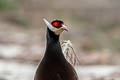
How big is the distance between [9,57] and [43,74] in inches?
281

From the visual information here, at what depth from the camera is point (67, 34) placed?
2038cm

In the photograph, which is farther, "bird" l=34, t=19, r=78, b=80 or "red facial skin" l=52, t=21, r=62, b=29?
"bird" l=34, t=19, r=78, b=80

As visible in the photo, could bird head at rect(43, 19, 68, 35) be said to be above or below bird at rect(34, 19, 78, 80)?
above

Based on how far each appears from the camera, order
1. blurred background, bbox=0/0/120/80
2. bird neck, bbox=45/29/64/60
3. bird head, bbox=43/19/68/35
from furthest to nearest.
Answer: blurred background, bbox=0/0/120/80 → bird neck, bbox=45/29/64/60 → bird head, bbox=43/19/68/35

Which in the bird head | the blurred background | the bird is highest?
the blurred background

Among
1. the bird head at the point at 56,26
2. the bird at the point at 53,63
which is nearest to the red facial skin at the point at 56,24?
the bird head at the point at 56,26

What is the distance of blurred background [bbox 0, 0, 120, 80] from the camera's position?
1383 cm

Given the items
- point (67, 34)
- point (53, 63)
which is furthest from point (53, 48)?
point (67, 34)

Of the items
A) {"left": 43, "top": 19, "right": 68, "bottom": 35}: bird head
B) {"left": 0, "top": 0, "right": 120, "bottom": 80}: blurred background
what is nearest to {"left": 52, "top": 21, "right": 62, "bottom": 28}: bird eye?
{"left": 43, "top": 19, "right": 68, "bottom": 35}: bird head

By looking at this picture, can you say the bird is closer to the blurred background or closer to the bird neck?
the bird neck

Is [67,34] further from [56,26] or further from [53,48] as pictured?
[56,26]

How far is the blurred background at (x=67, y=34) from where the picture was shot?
1383 centimetres

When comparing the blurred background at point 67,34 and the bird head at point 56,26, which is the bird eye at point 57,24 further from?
the blurred background at point 67,34

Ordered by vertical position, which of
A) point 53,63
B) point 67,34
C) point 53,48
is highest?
point 67,34
